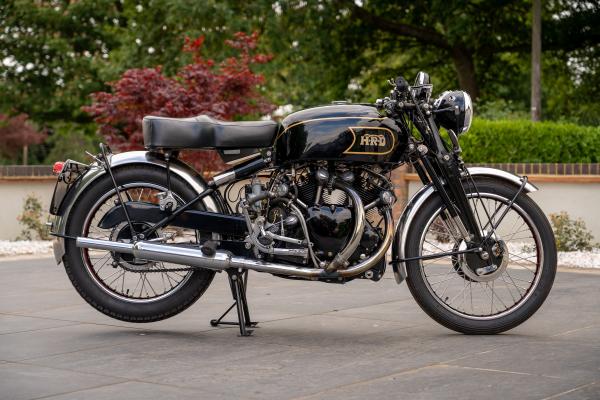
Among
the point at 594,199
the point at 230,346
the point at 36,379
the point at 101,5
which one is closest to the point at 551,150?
the point at 594,199

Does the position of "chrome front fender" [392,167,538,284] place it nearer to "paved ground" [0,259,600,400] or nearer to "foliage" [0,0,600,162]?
"paved ground" [0,259,600,400]

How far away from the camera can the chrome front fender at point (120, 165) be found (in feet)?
21.4

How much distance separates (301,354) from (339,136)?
124 centimetres

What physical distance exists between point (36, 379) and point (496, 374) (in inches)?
85.4

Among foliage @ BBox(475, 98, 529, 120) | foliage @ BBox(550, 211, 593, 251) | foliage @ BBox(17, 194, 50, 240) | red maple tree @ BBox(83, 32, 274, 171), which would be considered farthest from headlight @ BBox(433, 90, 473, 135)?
foliage @ BBox(475, 98, 529, 120)

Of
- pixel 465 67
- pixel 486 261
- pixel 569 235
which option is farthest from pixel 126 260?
pixel 465 67

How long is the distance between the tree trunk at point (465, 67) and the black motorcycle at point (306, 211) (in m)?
20.3

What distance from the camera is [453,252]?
6406mm

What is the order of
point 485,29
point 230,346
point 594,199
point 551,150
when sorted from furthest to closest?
point 485,29 → point 551,150 → point 594,199 → point 230,346

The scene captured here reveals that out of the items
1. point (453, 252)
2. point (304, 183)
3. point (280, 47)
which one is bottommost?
point (453, 252)

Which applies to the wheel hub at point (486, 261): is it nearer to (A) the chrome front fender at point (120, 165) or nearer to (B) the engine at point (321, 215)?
(B) the engine at point (321, 215)

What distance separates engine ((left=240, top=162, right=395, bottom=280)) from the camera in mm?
6250

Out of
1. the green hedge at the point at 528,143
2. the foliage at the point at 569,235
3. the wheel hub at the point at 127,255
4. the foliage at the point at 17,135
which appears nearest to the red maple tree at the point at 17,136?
the foliage at the point at 17,135

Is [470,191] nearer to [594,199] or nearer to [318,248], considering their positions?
[318,248]
